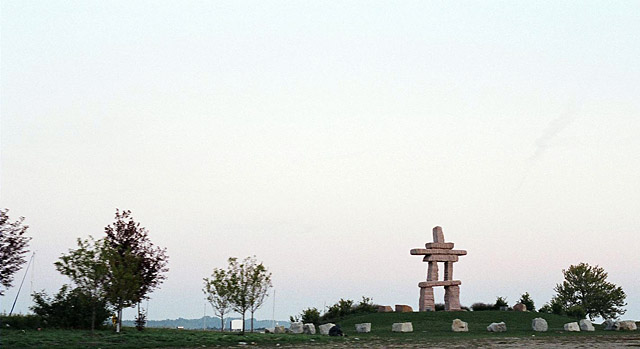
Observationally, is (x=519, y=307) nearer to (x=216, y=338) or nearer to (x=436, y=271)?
(x=436, y=271)

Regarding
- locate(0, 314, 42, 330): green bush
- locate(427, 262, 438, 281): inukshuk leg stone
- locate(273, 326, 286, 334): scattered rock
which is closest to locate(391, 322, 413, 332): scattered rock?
locate(273, 326, 286, 334): scattered rock

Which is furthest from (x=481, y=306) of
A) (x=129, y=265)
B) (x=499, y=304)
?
(x=129, y=265)

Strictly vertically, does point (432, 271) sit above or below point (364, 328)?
above

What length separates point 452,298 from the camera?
51.4 m

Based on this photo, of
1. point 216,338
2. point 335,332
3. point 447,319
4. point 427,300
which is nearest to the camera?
point 216,338

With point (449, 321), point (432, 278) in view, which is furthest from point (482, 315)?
point (432, 278)

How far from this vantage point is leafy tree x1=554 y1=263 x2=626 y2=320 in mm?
65625

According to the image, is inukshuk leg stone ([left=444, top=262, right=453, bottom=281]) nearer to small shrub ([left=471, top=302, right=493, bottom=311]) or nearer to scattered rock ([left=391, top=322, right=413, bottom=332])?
small shrub ([left=471, top=302, right=493, bottom=311])

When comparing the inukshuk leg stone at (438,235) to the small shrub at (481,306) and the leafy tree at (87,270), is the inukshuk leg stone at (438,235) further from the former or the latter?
the leafy tree at (87,270)

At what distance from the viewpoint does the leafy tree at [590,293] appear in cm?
6562

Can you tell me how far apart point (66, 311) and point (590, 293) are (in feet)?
169

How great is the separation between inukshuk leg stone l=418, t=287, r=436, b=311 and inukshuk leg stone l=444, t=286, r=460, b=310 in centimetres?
137

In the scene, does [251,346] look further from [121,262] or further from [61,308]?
[61,308]

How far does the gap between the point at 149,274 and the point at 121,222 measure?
3.10 m
